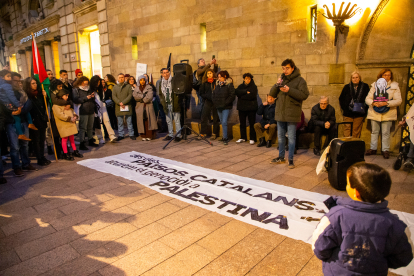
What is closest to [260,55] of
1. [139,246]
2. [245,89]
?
[245,89]

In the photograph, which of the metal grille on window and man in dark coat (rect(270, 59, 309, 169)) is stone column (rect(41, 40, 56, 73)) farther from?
man in dark coat (rect(270, 59, 309, 169))

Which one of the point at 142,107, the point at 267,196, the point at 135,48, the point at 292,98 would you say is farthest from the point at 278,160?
the point at 135,48

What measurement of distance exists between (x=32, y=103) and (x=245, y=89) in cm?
514

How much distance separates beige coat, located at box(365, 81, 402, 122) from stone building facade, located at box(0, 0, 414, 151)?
22.9 inches

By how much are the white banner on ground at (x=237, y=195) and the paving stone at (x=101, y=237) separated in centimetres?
107

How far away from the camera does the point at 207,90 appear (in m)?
8.72

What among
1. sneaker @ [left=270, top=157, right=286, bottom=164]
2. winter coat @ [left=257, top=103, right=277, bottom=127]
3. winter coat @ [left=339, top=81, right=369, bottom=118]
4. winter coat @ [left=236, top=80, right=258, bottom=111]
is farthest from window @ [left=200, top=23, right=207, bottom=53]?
sneaker @ [left=270, top=157, right=286, bottom=164]

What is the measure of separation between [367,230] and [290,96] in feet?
14.4

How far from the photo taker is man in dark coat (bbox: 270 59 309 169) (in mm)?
5621

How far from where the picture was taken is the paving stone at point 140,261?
2795mm

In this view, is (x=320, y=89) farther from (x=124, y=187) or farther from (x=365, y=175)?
(x=365, y=175)

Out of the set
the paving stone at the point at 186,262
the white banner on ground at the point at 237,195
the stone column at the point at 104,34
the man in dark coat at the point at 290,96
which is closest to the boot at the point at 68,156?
the white banner on ground at the point at 237,195

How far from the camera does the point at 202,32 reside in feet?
33.6

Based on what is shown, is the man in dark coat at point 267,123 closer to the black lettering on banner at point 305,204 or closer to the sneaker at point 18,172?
the black lettering on banner at point 305,204
